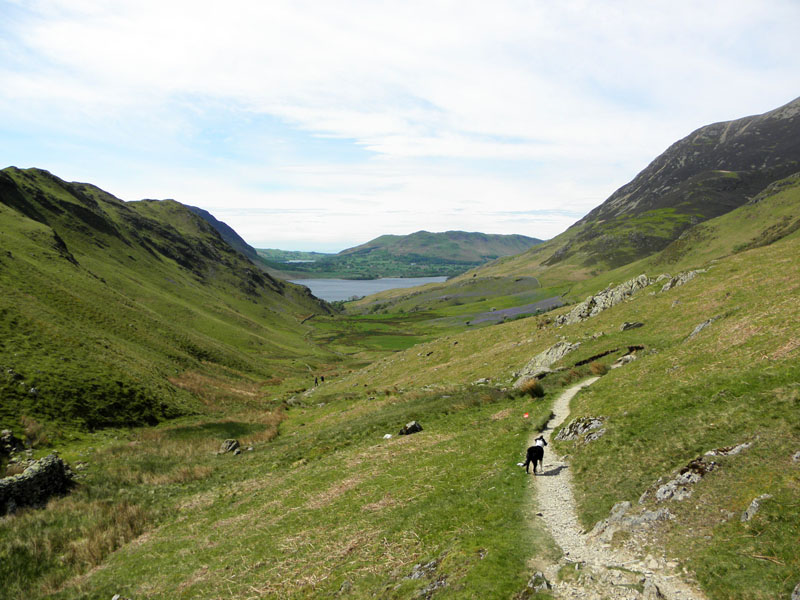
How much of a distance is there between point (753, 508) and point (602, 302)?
5234 cm

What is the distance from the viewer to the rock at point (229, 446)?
133 feet

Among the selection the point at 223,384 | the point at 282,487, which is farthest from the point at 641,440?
the point at 223,384

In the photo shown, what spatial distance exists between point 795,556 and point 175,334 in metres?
92.7

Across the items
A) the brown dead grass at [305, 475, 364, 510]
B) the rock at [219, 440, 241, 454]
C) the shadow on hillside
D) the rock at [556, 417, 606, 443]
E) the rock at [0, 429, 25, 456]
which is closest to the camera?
the shadow on hillside

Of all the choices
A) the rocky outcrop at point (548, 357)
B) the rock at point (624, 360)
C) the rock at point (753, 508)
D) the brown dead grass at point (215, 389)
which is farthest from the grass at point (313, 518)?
the brown dead grass at point (215, 389)

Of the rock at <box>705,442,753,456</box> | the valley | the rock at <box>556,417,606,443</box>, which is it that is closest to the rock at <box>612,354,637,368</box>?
the valley

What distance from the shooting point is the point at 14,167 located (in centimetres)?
14212

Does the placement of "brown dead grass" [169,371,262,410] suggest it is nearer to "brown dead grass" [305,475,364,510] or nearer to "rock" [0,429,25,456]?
"rock" [0,429,25,456]

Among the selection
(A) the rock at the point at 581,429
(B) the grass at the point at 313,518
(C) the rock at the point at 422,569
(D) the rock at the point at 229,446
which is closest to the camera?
(C) the rock at the point at 422,569

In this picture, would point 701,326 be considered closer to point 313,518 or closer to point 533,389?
point 533,389

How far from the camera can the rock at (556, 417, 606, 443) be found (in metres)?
21.2

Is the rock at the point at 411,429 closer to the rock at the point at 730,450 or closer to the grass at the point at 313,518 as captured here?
the grass at the point at 313,518

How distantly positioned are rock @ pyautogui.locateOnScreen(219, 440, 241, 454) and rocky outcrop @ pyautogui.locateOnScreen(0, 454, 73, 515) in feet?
43.5

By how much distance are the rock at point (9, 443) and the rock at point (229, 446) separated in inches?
598
